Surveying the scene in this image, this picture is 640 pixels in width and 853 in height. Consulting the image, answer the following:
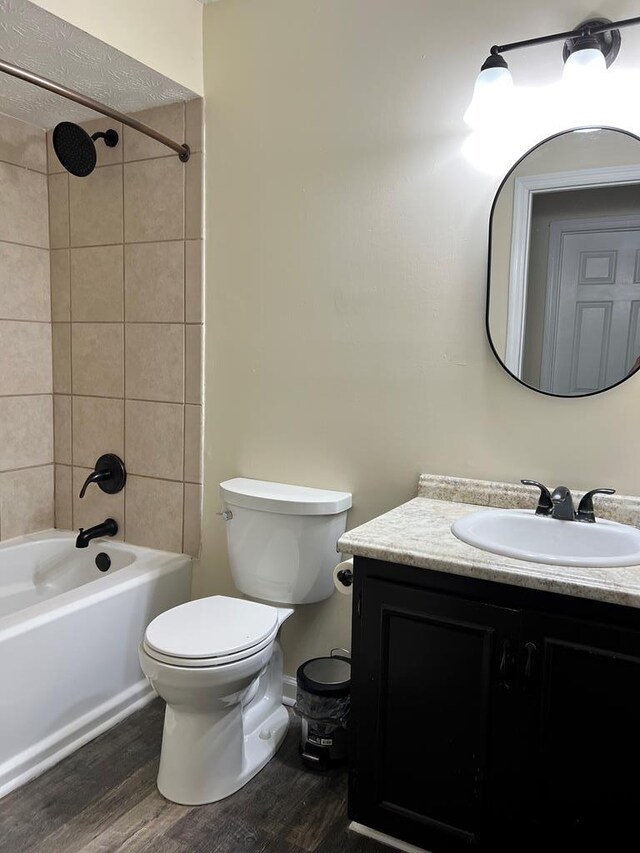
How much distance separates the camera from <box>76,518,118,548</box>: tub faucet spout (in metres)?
2.46

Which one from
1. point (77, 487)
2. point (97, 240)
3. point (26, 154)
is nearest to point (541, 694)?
point (77, 487)

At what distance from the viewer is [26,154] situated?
→ 251cm

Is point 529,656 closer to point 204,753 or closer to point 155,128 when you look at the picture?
point 204,753

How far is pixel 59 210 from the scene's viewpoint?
2.58m

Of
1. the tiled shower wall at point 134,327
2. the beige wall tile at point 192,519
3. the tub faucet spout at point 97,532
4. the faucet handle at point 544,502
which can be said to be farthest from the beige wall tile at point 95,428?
the faucet handle at point 544,502

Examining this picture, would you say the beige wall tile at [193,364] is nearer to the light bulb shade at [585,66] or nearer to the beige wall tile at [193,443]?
the beige wall tile at [193,443]

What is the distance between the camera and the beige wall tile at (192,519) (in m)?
2.37

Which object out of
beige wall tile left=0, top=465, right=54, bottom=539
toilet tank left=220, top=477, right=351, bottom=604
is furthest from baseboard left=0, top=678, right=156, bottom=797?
beige wall tile left=0, top=465, right=54, bottom=539

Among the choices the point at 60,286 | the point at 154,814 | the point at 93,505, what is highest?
the point at 60,286

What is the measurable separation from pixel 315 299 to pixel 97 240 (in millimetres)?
1013

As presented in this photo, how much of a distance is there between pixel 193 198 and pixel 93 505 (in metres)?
1.30

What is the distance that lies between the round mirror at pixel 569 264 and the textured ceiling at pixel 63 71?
1234 mm

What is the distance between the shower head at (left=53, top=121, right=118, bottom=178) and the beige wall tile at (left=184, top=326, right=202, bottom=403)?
2.13 feet

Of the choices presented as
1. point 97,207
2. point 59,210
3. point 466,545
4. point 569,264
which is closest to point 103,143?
point 97,207
